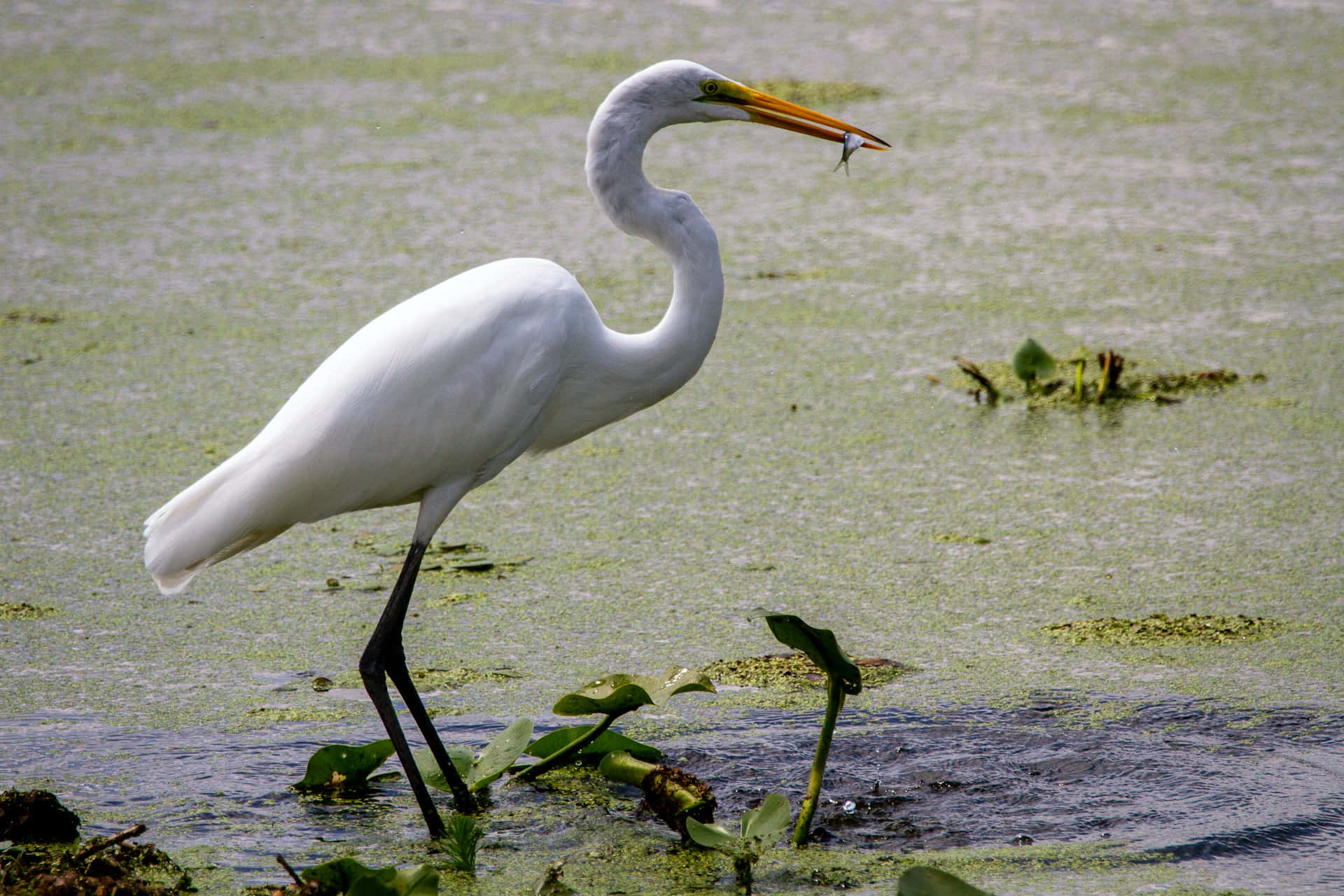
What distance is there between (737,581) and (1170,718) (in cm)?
70

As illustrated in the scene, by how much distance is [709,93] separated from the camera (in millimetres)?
2039

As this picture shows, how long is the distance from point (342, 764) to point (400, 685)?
0.12 meters

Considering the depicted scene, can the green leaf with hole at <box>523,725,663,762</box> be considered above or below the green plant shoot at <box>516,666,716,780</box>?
below

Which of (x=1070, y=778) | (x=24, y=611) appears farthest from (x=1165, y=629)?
(x=24, y=611)

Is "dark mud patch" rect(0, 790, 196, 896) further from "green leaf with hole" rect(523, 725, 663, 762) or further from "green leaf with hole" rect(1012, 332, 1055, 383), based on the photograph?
"green leaf with hole" rect(1012, 332, 1055, 383)

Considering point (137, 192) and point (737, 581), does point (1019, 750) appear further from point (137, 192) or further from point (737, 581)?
point (137, 192)

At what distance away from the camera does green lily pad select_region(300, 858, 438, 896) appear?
1506 millimetres

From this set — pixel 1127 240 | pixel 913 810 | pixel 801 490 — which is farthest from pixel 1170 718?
pixel 1127 240

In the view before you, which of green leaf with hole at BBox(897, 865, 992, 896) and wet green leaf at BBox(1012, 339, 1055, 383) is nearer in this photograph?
green leaf with hole at BBox(897, 865, 992, 896)

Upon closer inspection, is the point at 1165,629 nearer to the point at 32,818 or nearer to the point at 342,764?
the point at 342,764

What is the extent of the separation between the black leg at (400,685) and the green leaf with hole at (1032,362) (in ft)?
5.07

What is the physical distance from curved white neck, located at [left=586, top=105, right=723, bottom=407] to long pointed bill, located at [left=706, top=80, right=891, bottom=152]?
105 millimetres

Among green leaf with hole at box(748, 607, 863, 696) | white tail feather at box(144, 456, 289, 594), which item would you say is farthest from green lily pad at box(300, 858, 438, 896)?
white tail feather at box(144, 456, 289, 594)

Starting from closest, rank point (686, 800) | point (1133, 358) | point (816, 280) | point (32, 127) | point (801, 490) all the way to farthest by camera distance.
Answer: point (686, 800) → point (801, 490) → point (1133, 358) → point (816, 280) → point (32, 127)
